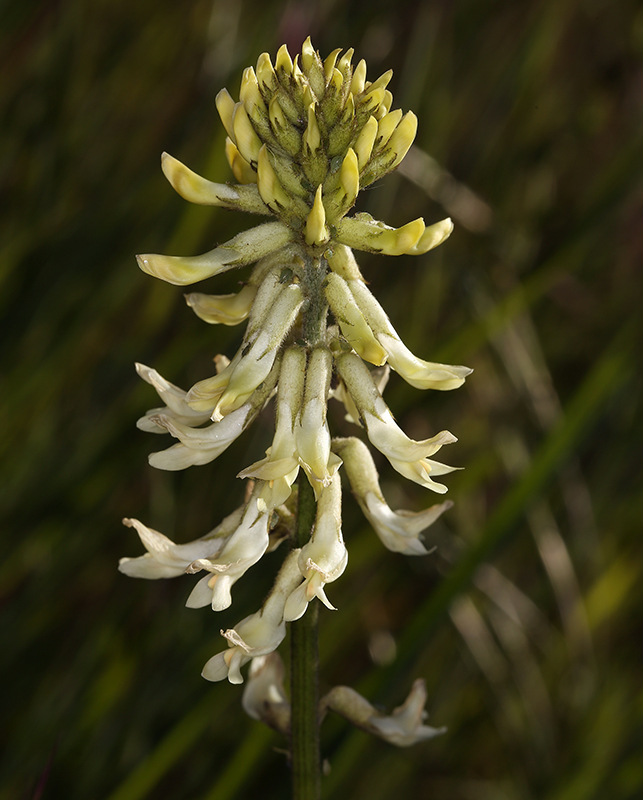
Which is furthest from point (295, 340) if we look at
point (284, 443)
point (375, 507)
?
→ point (375, 507)

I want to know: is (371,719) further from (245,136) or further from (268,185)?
(245,136)

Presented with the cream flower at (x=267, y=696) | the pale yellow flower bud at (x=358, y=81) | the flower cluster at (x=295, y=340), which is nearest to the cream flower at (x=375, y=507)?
the flower cluster at (x=295, y=340)

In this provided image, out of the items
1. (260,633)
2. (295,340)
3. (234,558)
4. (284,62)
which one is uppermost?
(284,62)

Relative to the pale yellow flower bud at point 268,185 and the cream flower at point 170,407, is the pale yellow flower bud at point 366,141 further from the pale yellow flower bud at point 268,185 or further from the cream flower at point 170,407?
the cream flower at point 170,407

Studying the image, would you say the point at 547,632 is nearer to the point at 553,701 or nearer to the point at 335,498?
the point at 553,701

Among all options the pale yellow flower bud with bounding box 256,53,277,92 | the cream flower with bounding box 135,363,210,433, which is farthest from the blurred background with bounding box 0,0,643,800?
the pale yellow flower bud with bounding box 256,53,277,92

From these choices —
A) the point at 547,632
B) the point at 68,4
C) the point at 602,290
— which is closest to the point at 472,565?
the point at 547,632

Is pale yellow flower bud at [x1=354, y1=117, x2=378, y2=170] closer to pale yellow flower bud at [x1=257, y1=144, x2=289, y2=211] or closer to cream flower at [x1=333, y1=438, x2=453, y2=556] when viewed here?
pale yellow flower bud at [x1=257, y1=144, x2=289, y2=211]
